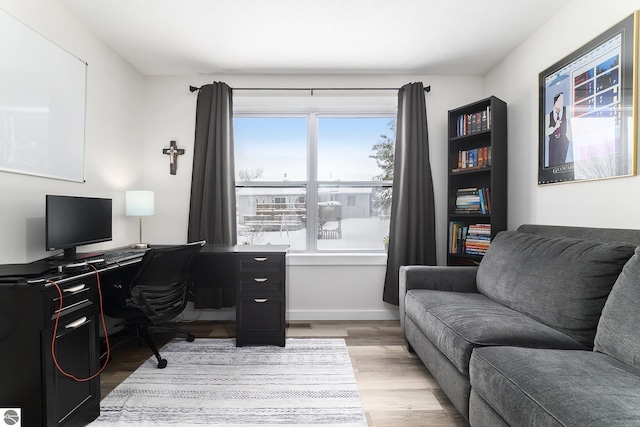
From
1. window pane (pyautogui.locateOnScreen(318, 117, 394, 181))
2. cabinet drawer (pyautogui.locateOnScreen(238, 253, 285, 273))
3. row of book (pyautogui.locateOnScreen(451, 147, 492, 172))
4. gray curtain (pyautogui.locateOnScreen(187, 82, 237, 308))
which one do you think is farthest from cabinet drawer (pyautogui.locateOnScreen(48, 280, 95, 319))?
row of book (pyautogui.locateOnScreen(451, 147, 492, 172))

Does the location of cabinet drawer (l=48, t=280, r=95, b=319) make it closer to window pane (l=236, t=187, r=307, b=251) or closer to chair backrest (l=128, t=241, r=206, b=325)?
chair backrest (l=128, t=241, r=206, b=325)

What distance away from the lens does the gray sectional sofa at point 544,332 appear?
1092 mm

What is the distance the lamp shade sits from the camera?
9.20ft

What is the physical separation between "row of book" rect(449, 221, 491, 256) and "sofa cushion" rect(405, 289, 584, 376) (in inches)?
26.9

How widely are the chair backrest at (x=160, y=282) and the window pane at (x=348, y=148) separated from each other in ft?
5.39

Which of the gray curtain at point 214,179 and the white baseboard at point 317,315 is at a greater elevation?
the gray curtain at point 214,179

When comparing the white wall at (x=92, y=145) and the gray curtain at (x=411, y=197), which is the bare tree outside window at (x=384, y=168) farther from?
the white wall at (x=92, y=145)

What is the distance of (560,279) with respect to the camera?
1.72m

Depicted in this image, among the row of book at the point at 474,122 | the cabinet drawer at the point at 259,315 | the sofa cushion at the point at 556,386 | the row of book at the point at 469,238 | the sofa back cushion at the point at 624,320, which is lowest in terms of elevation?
the cabinet drawer at the point at 259,315

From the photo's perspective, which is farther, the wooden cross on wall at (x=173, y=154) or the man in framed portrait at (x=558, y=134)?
the wooden cross on wall at (x=173, y=154)

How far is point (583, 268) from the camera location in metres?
1.64

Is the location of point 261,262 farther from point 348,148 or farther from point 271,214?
point 348,148

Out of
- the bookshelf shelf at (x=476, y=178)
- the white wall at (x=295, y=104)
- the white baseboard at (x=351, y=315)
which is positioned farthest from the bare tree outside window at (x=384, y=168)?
the white baseboard at (x=351, y=315)

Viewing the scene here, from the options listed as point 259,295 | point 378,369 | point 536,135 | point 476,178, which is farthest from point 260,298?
point 536,135
